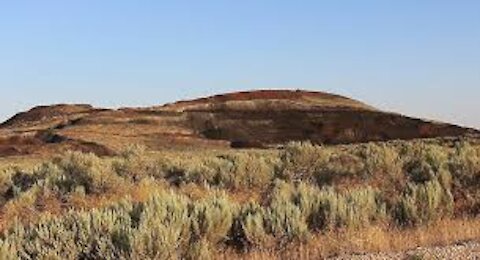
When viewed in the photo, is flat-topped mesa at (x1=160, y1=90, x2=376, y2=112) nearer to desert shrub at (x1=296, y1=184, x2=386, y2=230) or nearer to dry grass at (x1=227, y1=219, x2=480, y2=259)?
desert shrub at (x1=296, y1=184, x2=386, y2=230)

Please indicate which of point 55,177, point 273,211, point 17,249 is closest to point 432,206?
point 273,211

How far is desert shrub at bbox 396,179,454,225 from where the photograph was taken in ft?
44.4

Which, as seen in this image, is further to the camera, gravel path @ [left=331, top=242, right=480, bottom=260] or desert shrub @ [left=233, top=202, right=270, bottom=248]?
desert shrub @ [left=233, top=202, right=270, bottom=248]

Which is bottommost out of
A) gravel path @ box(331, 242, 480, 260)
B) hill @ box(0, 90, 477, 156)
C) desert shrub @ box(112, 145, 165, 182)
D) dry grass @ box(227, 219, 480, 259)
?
dry grass @ box(227, 219, 480, 259)

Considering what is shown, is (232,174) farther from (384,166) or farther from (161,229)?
(161,229)

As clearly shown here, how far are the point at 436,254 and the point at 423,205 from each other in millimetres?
4509

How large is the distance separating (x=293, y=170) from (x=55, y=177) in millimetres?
6807

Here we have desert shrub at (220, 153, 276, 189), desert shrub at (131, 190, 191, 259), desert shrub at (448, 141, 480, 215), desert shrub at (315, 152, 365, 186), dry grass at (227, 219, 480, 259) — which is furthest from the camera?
desert shrub at (220, 153, 276, 189)

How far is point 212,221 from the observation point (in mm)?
11523

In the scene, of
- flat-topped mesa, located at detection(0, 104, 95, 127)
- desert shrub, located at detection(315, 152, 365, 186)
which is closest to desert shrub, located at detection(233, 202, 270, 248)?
desert shrub, located at detection(315, 152, 365, 186)

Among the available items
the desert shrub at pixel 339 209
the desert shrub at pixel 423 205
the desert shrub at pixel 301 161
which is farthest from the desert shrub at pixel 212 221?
the desert shrub at pixel 301 161

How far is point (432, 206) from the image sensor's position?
13938mm

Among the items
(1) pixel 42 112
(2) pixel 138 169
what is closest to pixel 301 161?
(2) pixel 138 169

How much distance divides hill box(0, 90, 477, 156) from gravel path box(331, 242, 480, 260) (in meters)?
36.7
